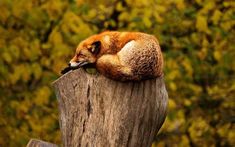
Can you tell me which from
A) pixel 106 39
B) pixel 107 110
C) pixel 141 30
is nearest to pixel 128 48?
pixel 106 39

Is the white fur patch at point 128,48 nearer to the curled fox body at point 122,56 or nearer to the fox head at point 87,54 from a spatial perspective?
the curled fox body at point 122,56

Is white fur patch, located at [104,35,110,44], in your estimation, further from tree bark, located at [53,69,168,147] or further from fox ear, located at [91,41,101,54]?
tree bark, located at [53,69,168,147]

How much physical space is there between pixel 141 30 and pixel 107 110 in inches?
270

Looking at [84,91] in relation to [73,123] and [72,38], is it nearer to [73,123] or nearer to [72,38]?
[73,123]

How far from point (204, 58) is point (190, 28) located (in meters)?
0.50

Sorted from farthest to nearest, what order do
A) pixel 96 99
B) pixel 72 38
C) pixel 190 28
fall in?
pixel 190 28 → pixel 72 38 → pixel 96 99

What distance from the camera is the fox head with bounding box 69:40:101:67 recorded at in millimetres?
4078

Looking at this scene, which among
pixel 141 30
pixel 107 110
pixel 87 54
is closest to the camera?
pixel 107 110

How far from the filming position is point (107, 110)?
155 inches

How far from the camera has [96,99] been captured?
395 centimetres

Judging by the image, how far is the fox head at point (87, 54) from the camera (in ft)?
13.4

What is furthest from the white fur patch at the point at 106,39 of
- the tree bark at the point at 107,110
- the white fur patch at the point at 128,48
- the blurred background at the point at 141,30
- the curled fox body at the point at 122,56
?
the blurred background at the point at 141,30

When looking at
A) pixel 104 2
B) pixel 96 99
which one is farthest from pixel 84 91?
pixel 104 2

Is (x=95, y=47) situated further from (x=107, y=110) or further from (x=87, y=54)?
(x=107, y=110)
